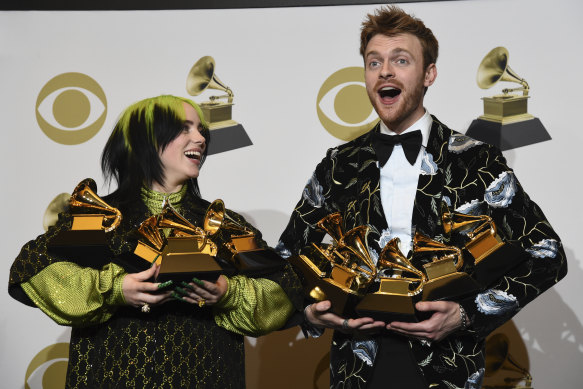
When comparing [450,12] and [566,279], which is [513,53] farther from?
[566,279]

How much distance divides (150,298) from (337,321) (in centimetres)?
48

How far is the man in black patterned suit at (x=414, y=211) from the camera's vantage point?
189 cm

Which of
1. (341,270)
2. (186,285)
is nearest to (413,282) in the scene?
(341,270)

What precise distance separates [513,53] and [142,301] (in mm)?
1798

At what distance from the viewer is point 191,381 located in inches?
75.7

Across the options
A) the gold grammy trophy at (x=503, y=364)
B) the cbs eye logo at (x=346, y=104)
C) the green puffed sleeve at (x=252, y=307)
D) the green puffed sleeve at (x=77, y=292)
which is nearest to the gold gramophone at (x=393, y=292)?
the green puffed sleeve at (x=252, y=307)

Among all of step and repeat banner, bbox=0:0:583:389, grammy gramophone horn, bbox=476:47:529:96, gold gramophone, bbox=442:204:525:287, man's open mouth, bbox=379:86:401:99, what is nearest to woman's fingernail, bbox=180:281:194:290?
gold gramophone, bbox=442:204:525:287

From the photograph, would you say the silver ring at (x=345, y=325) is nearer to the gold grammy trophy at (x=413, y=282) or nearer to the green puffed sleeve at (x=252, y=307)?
the gold grammy trophy at (x=413, y=282)

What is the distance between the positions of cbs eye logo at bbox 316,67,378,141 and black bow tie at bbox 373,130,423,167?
0.85m

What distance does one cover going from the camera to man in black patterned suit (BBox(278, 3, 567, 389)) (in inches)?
74.5

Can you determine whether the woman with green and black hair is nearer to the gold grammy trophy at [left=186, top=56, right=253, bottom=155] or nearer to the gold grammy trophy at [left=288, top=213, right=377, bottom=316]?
the gold grammy trophy at [left=288, top=213, right=377, bottom=316]

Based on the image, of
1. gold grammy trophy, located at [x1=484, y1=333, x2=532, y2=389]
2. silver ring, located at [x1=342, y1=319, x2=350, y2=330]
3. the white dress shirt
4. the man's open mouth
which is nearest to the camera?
silver ring, located at [x1=342, y1=319, x2=350, y2=330]

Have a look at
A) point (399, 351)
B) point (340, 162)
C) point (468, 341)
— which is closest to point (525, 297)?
point (468, 341)

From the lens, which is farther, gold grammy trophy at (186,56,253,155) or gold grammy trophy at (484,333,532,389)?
gold grammy trophy at (186,56,253,155)
